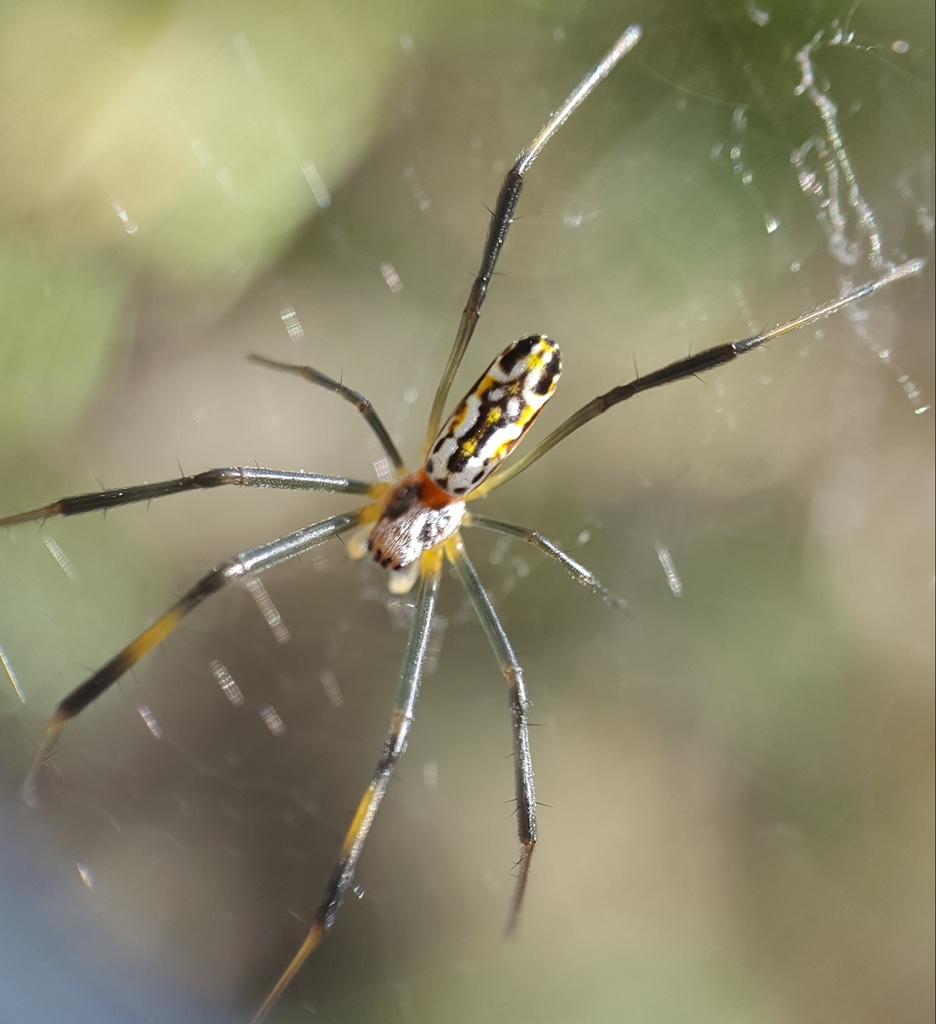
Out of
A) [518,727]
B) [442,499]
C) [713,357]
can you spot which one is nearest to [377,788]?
[518,727]

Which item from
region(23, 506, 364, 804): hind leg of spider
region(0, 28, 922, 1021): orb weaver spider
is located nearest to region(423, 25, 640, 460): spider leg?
region(0, 28, 922, 1021): orb weaver spider

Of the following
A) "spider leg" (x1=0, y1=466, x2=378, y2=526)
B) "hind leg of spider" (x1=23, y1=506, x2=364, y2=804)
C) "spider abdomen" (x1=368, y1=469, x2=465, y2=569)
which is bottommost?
"spider abdomen" (x1=368, y1=469, x2=465, y2=569)

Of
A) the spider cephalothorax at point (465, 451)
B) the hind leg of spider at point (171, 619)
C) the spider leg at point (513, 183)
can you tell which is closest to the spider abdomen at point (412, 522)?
the spider cephalothorax at point (465, 451)

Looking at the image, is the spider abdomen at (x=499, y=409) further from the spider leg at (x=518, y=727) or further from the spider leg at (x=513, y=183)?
the spider leg at (x=518, y=727)

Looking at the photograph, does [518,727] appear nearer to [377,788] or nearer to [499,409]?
[377,788]

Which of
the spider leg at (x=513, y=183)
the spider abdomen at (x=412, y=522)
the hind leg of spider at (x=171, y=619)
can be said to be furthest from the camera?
the spider abdomen at (x=412, y=522)

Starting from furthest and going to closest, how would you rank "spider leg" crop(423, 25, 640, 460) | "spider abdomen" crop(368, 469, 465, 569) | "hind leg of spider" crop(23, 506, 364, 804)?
"spider abdomen" crop(368, 469, 465, 569) → "spider leg" crop(423, 25, 640, 460) → "hind leg of spider" crop(23, 506, 364, 804)

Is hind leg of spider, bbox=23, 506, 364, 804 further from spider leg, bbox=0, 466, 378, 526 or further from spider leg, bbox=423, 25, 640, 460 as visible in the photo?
spider leg, bbox=423, 25, 640, 460
